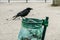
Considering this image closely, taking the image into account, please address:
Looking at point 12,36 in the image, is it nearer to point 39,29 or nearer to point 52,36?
point 52,36

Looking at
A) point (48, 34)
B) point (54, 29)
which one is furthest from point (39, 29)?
point (54, 29)

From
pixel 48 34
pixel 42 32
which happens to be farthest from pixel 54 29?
pixel 42 32

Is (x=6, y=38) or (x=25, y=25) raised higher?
(x=25, y=25)

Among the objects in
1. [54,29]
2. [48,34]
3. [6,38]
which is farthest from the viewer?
[54,29]

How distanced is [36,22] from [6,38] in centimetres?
383

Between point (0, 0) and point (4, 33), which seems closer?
point (4, 33)

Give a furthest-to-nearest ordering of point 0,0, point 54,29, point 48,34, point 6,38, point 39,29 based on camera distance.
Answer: point 0,0
point 54,29
point 48,34
point 6,38
point 39,29

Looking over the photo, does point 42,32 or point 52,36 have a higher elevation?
point 42,32

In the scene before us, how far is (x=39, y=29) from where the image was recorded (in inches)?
183

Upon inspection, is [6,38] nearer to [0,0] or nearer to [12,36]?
[12,36]

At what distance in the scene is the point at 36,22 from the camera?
→ 4695mm

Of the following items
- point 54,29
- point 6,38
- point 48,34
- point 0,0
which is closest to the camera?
point 6,38

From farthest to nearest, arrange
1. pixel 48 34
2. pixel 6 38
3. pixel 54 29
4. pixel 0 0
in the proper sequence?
pixel 0 0
pixel 54 29
pixel 48 34
pixel 6 38

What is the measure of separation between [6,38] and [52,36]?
1.59 metres
